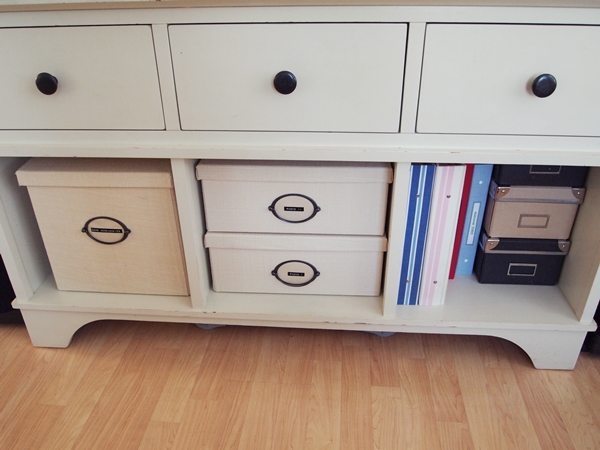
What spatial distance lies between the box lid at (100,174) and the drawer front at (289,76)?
0.13 metres

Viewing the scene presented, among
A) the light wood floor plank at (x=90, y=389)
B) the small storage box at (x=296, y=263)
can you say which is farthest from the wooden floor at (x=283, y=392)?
the small storage box at (x=296, y=263)

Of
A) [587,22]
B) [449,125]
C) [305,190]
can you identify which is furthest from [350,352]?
[587,22]

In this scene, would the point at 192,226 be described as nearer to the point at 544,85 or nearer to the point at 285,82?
the point at 285,82

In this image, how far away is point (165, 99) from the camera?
904 millimetres

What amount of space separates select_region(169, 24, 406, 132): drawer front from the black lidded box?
1.05 feet

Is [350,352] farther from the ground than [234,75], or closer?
closer

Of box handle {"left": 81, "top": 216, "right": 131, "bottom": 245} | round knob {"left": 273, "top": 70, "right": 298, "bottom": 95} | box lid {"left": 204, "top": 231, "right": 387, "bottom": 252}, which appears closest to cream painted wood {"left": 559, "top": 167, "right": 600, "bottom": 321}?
box lid {"left": 204, "top": 231, "right": 387, "bottom": 252}

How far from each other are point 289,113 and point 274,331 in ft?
1.87

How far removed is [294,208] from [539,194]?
524 mm

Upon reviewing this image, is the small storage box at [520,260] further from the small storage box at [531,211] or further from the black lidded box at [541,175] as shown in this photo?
the black lidded box at [541,175]

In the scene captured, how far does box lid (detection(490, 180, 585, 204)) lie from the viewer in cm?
106

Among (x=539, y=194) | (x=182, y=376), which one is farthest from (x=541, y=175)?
(x=182, y=376)

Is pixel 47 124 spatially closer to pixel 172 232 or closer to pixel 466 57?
pixel 172 232

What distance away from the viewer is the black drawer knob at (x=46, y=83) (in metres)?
0.88
